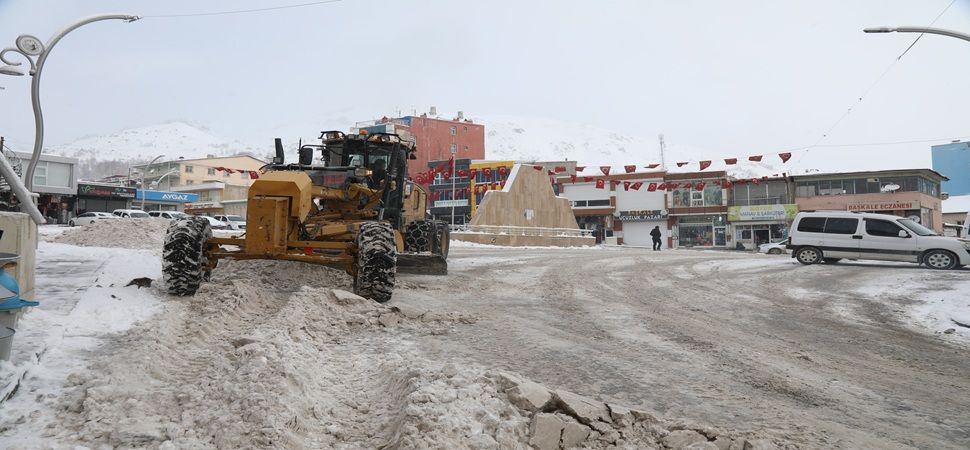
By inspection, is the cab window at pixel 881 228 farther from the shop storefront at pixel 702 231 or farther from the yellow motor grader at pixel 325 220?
the shop storefront at pixel 702 231

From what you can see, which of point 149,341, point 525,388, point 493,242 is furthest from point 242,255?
point 493,242

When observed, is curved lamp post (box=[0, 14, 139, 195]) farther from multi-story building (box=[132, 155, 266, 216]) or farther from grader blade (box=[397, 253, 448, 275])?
multi-story building (box=[132, 155, 266, 216])

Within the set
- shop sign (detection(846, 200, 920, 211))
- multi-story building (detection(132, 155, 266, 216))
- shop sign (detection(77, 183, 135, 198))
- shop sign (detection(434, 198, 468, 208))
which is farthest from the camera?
shop sign (detection(434, 198, 468, 208))

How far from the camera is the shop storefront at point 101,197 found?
56594 millimetres

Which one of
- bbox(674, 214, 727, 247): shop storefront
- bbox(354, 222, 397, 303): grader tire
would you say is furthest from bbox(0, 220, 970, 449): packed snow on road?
bbox(674, 214, 727, 247): shop storefront

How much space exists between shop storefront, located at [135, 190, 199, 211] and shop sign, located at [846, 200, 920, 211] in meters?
66.4

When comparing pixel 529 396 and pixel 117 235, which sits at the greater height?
pixel 117 235

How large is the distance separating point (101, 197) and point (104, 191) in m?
0.78

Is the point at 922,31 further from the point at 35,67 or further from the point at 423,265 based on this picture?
the point at 35,67

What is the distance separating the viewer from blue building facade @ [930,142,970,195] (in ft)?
160

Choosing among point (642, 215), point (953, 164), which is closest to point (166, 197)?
point (642, 215)

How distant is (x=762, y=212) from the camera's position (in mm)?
49000

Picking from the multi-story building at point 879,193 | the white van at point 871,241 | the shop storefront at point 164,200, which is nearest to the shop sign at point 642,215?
the multi-story building at point 879,193

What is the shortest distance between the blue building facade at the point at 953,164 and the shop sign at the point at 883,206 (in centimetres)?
936
